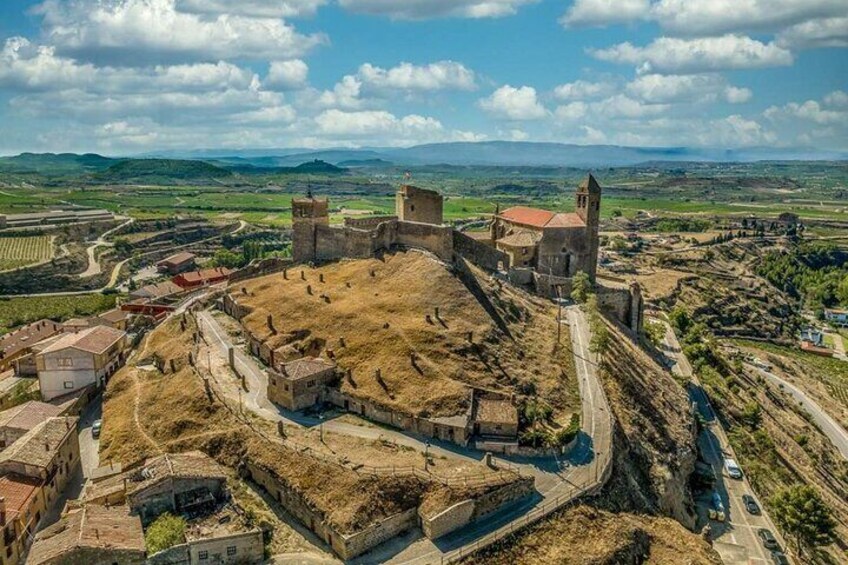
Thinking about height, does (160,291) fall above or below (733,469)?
above

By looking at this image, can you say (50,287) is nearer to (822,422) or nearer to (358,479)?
(358,479)

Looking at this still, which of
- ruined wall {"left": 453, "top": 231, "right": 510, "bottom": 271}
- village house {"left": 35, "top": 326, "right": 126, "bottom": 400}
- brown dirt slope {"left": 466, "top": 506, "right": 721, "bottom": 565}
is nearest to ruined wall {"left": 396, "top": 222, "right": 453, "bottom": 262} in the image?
ruined wall {"left": 453, "top": 231, "right": 510, "bottom": 271}

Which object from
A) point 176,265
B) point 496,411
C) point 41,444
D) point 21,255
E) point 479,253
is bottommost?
point 176,265

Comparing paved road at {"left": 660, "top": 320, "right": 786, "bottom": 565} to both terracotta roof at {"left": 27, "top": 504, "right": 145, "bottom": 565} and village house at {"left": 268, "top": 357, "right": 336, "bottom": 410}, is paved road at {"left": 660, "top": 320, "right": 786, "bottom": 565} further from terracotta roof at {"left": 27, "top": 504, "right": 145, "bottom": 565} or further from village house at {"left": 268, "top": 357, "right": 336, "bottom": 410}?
terracotta roof at {"left": 27, "top": 504, "right": 145, "bottom": 565}

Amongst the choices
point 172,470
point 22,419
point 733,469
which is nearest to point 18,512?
point 172,470

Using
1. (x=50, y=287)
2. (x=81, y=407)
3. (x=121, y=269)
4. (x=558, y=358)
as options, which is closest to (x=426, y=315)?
(x=558, y=358)

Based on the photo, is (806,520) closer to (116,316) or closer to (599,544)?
(599,544)
